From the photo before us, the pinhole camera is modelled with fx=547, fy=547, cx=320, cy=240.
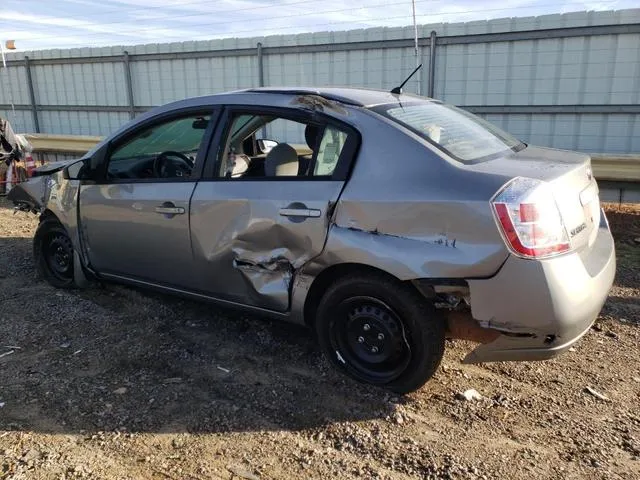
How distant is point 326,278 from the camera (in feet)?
10.9

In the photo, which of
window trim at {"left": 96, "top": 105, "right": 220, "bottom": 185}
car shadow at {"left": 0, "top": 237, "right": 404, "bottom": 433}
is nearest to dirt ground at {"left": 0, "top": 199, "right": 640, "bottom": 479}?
car shadow at {"left": 0, "top": 237, "right": 404, "bottom": 433}

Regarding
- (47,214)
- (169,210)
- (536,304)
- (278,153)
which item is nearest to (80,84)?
(47,214)

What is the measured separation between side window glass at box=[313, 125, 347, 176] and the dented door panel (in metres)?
0.09

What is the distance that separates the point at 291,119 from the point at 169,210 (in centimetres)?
110

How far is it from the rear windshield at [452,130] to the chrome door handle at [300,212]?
28.0 inches

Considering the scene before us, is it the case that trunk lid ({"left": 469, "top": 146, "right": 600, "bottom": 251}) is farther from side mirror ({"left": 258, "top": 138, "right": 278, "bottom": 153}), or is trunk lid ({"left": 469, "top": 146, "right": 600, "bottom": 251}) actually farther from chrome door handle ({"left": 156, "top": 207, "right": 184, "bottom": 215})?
side mirror ({"left": 258, "top": 138, "right": 278, "bottom": 153})

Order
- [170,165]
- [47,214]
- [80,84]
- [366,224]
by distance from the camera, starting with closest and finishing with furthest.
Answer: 1. [366,224]
2. [170,165]
3. [47,214]
4. [80,84]

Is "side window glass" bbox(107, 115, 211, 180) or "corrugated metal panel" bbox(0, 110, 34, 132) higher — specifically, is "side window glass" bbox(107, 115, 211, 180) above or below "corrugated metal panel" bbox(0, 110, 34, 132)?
below

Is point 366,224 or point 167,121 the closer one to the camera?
point 366,224

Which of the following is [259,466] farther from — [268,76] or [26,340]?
[268,76]

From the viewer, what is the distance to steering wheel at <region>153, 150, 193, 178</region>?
13.6 feet

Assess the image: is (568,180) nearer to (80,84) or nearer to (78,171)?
(78,171)

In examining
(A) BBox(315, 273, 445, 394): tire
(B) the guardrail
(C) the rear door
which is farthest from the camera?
(B) the guardrail

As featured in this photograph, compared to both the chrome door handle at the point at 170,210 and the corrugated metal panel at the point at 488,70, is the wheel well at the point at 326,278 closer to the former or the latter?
the chrome door handle at the point at 170,210
